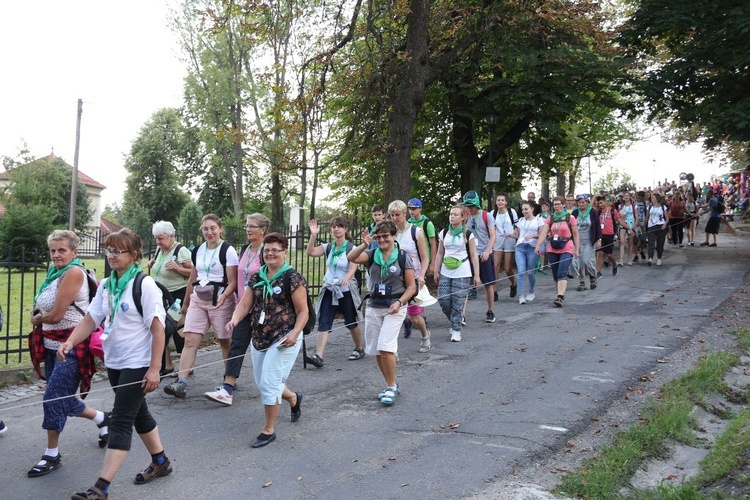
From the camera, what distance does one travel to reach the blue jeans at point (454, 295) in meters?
9.49

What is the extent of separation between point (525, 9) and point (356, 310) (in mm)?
10328

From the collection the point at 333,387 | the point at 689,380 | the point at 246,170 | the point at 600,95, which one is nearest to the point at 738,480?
the point at 689,380

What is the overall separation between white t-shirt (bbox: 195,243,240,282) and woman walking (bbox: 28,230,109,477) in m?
1.75

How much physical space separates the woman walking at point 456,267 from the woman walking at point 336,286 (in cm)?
142

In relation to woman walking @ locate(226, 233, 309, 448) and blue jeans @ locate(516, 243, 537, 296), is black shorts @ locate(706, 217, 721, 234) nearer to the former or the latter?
blue jeans @ locate(516, 243, 537, 296)

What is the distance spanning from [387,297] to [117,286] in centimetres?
284

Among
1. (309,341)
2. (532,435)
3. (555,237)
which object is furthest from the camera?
(555,237)

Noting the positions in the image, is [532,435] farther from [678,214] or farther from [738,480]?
[678,214]

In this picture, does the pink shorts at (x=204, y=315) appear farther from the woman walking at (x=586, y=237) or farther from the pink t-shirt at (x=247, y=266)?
the woman walking at (x=586, y=237)

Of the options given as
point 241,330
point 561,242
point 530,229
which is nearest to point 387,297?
point 241,330

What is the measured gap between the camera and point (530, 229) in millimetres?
12273

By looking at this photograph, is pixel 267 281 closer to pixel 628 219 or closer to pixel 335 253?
pixel 335 253

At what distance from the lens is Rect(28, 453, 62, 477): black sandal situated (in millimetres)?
5141

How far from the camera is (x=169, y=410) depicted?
22.2 feet
